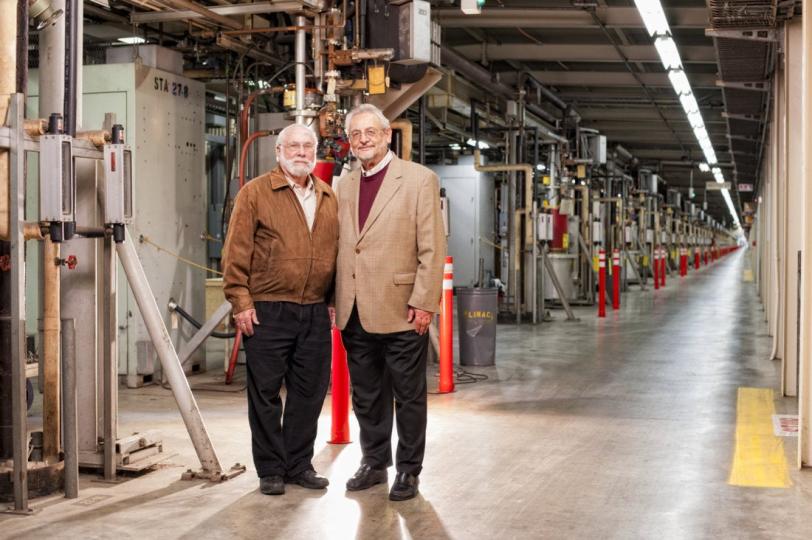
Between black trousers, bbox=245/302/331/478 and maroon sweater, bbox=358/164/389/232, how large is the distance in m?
0.46

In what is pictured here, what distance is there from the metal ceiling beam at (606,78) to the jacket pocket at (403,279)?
11.5 metres

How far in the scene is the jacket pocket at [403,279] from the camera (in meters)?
4.51

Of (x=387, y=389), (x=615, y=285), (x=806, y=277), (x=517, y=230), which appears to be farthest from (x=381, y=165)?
(x=615, y=285)

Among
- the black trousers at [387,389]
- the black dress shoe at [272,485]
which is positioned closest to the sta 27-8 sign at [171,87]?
the black trousers at [387,389]

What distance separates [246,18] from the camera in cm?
836

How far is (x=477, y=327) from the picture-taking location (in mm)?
9703

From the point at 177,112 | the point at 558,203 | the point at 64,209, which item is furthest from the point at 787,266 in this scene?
the point at 558,203

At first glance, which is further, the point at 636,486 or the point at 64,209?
the point at 636,486

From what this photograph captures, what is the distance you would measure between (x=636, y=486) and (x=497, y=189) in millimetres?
17750

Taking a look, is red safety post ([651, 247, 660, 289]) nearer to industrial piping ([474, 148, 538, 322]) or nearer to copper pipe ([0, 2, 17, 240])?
industrial piping ([474, 148, 538, 322])

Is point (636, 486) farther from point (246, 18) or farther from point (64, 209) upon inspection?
point (246, 18)

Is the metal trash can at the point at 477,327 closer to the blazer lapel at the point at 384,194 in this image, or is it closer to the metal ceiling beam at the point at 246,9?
the metal ceiling beam at the point at 246,9

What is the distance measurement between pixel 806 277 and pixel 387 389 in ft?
7.27

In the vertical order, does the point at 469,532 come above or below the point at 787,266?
below
